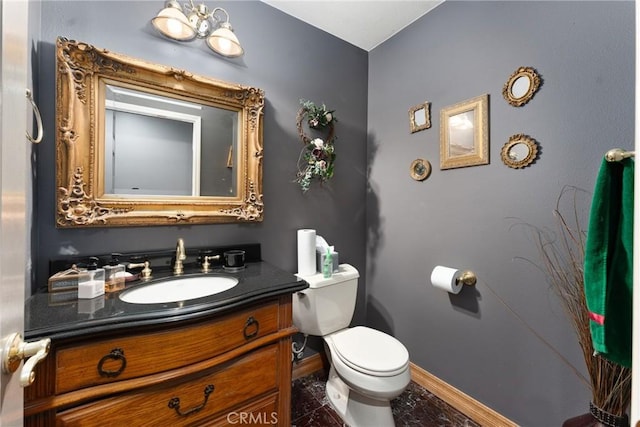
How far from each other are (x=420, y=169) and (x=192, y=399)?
1665 millimetres

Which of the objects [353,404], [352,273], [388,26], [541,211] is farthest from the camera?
[388,26]

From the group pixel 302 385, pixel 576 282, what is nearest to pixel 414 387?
pixel 302 385

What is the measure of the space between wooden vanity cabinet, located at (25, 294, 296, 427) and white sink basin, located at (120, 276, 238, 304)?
0.25 metres

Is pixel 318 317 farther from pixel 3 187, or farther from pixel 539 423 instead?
pixel 3 187

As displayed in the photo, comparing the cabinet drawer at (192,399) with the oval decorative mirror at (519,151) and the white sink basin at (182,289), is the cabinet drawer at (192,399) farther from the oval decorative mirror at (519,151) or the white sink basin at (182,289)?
the oval decorative mirror at (519,151)

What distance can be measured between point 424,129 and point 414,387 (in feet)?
5.53

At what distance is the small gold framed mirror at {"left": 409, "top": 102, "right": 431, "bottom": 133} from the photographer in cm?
170

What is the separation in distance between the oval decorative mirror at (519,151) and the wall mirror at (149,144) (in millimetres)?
1320

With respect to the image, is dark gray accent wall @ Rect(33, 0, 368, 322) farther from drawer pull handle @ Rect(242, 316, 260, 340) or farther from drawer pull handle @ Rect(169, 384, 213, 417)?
drawer pull handle @ Rect(169, 384, 213, 417)

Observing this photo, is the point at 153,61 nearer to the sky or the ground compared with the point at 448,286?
nearer to the sky

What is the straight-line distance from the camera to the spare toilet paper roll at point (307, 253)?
161cm

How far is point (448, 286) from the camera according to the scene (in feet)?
4.90

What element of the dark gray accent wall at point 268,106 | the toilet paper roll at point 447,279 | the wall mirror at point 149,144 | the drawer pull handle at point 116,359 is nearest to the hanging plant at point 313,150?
the dark gray accent wall at point 268,106

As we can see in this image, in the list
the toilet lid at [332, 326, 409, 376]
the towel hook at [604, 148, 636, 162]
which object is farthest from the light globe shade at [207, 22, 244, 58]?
the toilet lid at [332, 326, 409, 376]
